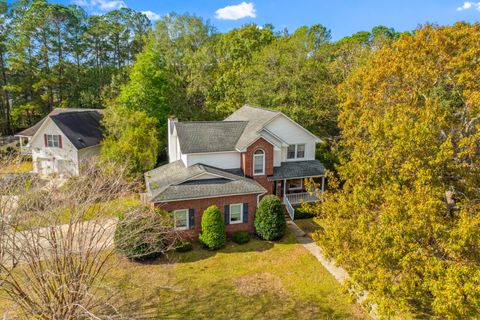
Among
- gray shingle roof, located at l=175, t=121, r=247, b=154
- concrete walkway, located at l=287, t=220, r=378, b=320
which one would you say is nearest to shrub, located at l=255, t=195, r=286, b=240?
concrete walkway, located at l=287, t=220, r=378, b=320

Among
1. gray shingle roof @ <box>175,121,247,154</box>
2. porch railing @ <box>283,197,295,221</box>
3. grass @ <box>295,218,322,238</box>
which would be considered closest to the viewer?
grass @ <box>295,218,322,238</box>

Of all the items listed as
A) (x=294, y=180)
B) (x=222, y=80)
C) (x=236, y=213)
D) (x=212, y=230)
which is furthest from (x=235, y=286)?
(x=222, y=80)

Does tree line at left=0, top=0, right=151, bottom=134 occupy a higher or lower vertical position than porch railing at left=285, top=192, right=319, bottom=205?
higher

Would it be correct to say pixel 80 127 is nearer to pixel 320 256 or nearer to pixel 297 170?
pixel 297 170

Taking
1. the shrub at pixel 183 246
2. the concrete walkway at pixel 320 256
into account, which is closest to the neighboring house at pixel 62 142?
the shrub at pixel 183 246

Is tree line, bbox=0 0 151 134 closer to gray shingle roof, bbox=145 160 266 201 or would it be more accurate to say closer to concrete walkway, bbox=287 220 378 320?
gray shingle roof, bbox=145 160 266 201

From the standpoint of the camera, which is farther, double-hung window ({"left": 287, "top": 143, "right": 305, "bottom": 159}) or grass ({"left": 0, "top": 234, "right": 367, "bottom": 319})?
double-hung window ({"left": 287, "top": 143, "right": 305, "bottom": 159})

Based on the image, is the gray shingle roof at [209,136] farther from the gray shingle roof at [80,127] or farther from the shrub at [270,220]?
the gray shingle roof at [80,127]

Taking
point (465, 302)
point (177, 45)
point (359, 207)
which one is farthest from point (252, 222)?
point (177, 45)

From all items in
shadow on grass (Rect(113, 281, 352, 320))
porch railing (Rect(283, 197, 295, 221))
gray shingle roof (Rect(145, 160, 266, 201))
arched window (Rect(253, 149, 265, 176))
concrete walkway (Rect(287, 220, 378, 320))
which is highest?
arched window (Rect(253, 149, 265, 176))
